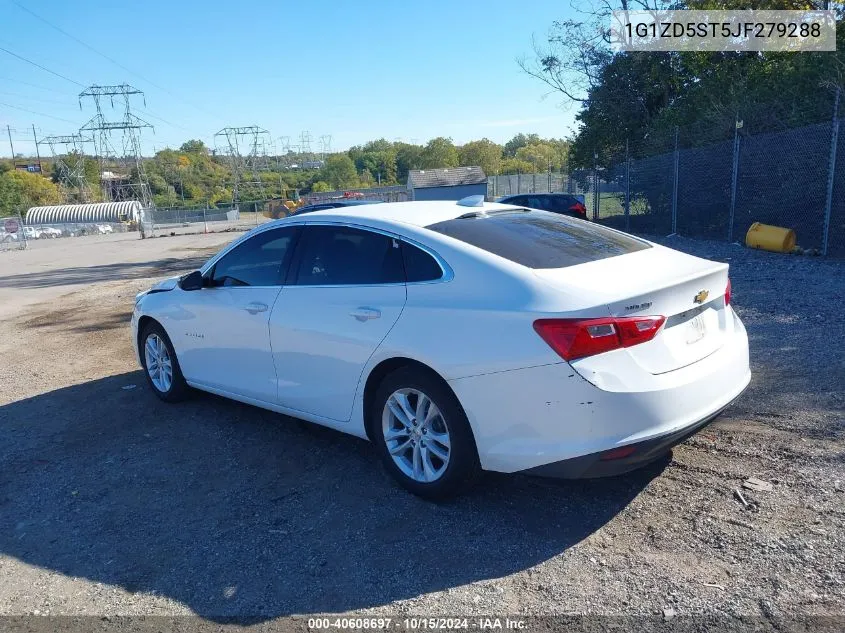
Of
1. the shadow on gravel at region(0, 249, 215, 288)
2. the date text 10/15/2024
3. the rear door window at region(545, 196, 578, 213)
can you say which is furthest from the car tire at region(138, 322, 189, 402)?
the rear door window at region(545, 196, 578, 213)

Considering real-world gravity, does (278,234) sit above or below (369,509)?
above

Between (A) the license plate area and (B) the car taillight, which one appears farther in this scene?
(A) the license plate area

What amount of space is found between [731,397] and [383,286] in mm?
2065

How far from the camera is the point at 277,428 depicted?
17.6 ft

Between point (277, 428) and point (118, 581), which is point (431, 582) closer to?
point (118, 581)

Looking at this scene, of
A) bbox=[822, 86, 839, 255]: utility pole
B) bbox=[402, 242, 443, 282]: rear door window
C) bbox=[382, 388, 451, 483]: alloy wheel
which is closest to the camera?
bbox=[382, 388, 451, 483]: alloy wheel

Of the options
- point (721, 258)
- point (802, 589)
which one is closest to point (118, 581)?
point (802, 589)

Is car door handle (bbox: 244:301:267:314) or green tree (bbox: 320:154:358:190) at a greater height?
green tree (bbox: 320:154:358:190)

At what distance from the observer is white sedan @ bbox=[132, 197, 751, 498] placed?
333 cm

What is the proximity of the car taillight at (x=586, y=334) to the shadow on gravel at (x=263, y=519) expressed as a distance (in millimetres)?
994

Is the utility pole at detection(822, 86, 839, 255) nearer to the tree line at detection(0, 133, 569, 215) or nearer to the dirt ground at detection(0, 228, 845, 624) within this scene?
the dirt ground at detection(0, 228, 845, 624)

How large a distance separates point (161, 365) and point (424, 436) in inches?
129

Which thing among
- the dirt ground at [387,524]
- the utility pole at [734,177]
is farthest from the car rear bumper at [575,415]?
the utility pole at [734,177]

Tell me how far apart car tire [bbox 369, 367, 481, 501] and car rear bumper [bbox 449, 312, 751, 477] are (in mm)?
100
